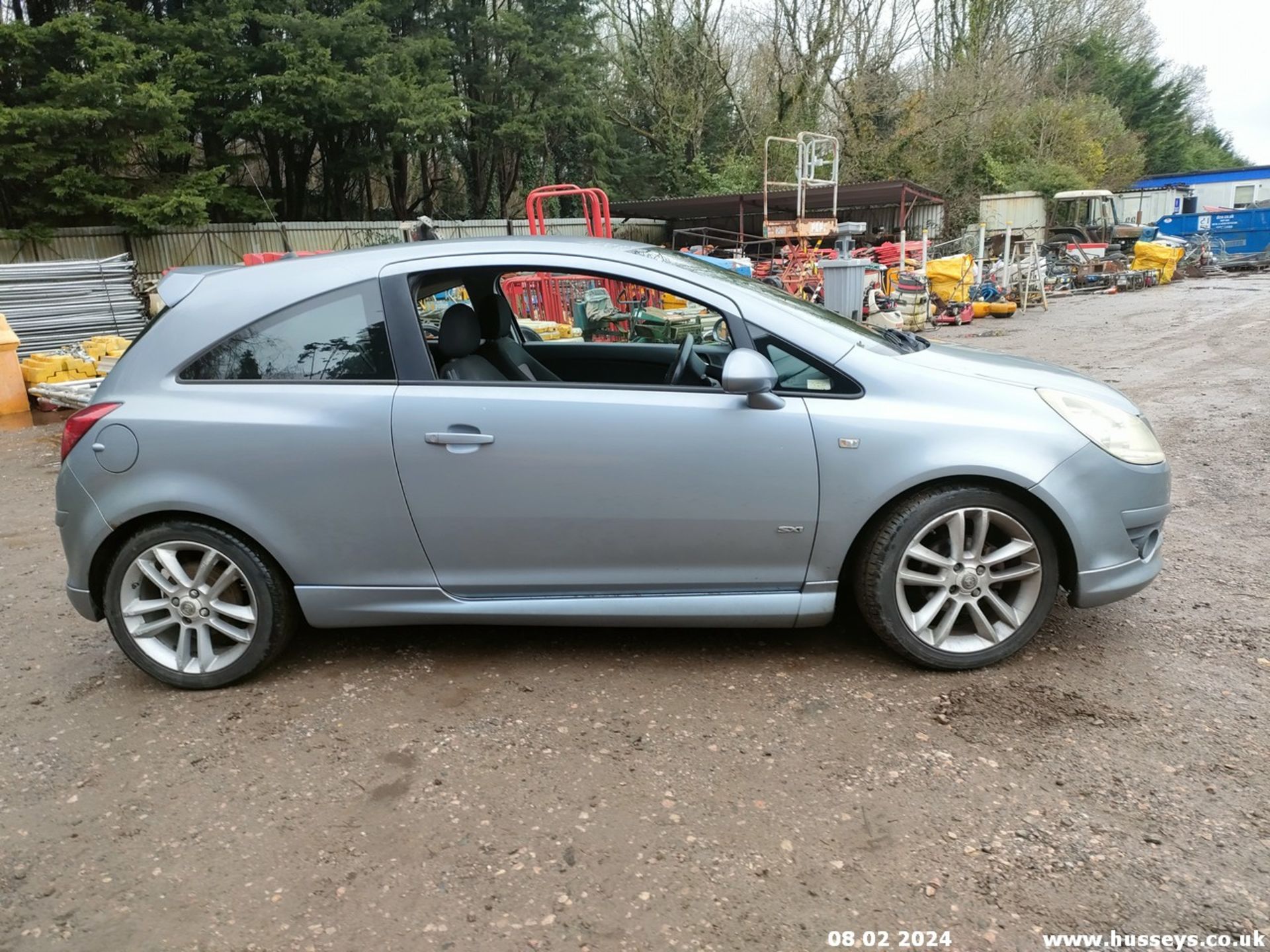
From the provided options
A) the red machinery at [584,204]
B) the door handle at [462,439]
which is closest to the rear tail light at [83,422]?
the door handle at [462,439]

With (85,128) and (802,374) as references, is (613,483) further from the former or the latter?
(85,128)

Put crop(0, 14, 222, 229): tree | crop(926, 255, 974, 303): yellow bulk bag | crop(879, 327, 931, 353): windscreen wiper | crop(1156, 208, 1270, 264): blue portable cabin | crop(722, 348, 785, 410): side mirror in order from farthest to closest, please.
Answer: crop(1156, 208, 1270, 264): blue portable cabin
crop(926, 255, 974, 303): yellow bulk bag
crop(0, 14, 222, 229): tree
crop(879, 327, 931, 353): windscreen wiper
crop(722, 348, 785, 410): side mirror

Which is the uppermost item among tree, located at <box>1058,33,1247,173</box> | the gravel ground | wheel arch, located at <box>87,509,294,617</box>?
tree, located at <box>1058,33,1247,173</box>

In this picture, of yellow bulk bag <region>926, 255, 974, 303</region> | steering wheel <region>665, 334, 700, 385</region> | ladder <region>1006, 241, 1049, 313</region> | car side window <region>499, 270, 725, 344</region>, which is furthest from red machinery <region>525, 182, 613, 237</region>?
ladder <region>1006, 241, 1049, 313</region>

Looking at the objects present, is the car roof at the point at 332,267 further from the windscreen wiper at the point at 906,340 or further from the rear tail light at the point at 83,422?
the windscreen wiper at the point at 906,340

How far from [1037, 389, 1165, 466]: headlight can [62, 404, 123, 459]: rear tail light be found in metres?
3.53

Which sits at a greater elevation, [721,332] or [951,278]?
[721,332]

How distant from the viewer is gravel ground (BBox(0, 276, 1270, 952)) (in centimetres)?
219

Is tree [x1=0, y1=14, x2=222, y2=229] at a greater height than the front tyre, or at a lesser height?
greater

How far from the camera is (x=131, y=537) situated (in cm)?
330

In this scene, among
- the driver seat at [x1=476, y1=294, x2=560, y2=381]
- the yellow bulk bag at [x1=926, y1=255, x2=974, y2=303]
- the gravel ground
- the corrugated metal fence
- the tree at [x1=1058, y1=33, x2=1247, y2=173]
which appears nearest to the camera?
→ the gravel ground

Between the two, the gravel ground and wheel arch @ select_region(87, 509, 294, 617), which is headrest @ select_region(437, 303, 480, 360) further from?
the gravel ground

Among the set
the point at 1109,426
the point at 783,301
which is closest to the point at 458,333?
the point at 783,301

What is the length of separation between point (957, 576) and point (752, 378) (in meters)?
1.07
